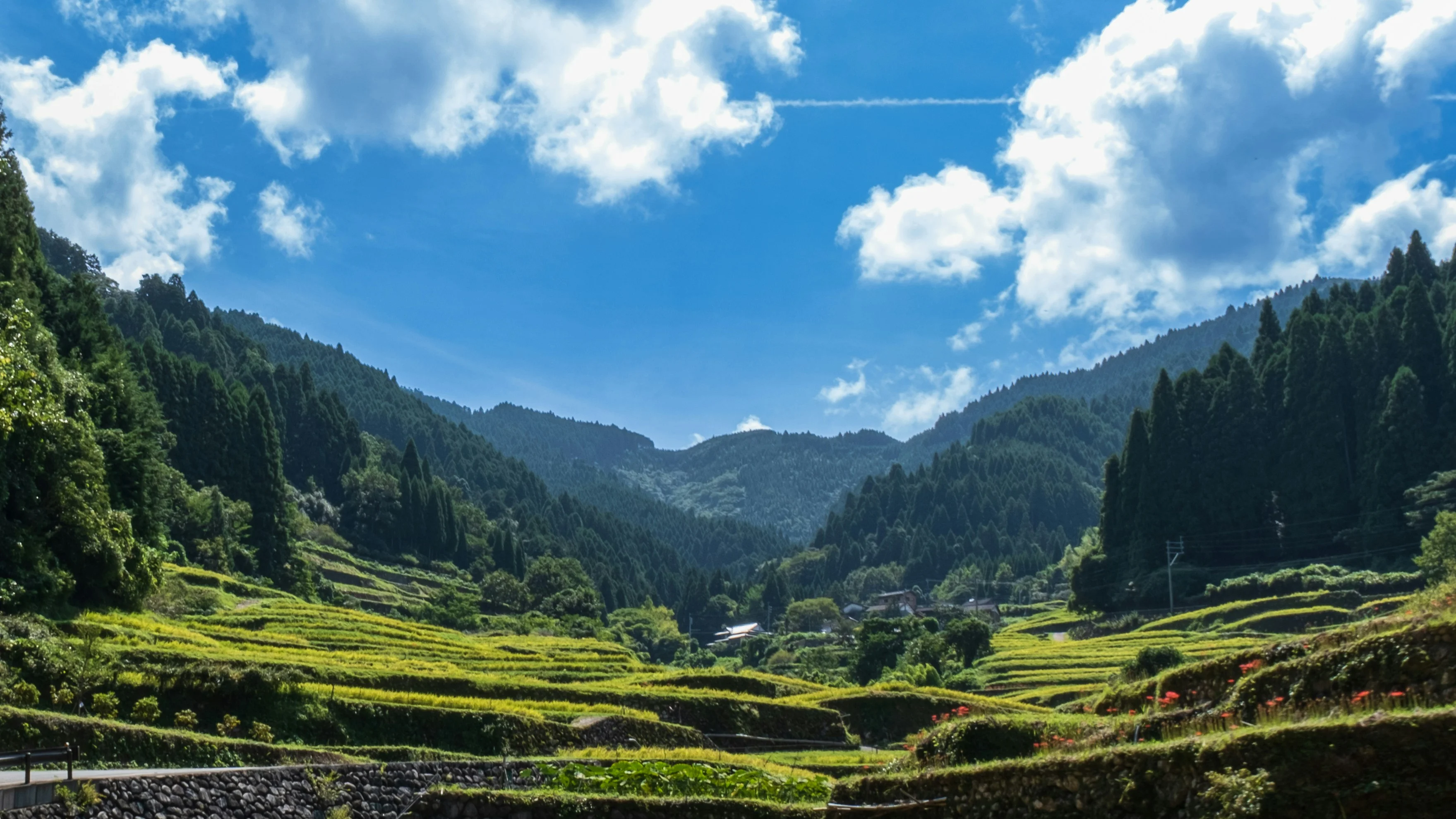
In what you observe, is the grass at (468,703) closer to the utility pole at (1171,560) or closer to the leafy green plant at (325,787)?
the leafy green plant at (325,787)

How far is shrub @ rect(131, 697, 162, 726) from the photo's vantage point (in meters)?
24.4

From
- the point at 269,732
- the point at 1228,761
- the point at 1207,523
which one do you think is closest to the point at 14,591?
the point at 269,732

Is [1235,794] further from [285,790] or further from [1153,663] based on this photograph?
[1153,663]

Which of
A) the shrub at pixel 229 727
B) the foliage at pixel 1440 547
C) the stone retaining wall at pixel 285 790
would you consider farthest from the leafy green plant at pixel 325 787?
the foliage at pixel 1440 547

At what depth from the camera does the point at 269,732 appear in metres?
24.6

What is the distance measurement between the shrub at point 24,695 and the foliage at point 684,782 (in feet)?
41.1

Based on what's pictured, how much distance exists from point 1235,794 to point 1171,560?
291 feet

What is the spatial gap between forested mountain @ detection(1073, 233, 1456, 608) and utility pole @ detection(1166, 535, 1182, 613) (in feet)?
2.38

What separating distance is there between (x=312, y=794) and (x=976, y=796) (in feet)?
35.4

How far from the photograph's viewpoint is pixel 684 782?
1847 centimetres

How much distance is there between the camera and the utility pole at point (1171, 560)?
87.6 meters

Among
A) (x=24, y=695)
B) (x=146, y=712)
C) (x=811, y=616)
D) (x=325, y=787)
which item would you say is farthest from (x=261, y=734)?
(x=811, y=616)

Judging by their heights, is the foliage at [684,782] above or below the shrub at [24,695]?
below

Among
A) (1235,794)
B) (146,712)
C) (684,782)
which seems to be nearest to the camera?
(1235,794)
